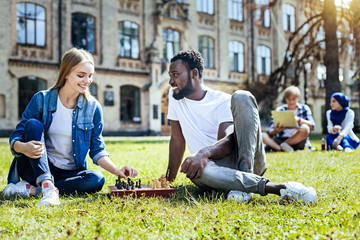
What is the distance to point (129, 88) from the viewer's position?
77.9 feet

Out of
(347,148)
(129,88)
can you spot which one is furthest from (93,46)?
(347,148)

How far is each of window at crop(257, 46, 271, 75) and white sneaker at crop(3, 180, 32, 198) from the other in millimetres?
27676

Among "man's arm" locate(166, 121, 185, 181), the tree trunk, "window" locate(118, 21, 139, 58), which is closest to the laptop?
"man's arm" locate(166, 121, 185, 181)

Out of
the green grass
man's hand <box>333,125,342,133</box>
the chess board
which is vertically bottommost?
the green grass

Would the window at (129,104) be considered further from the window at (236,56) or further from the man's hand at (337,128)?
the man's hand at (337,128)

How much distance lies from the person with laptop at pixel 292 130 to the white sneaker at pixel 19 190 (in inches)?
237

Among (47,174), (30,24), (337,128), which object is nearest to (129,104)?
(30,24)

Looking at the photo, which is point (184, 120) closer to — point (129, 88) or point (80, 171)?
point (80, 171)

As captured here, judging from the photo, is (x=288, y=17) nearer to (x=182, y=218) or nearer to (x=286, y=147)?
(x=286, y=147)

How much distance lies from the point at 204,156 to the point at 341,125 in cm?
654

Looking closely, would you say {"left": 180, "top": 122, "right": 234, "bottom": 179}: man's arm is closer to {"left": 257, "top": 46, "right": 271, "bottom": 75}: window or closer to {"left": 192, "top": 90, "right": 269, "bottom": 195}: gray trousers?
{"left": 192, "top": 90, "right": 269, "bottom": 195}: gray trousers

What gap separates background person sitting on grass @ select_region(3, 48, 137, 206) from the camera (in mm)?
3498

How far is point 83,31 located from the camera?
2217cm

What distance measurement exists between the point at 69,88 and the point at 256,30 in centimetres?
2768
